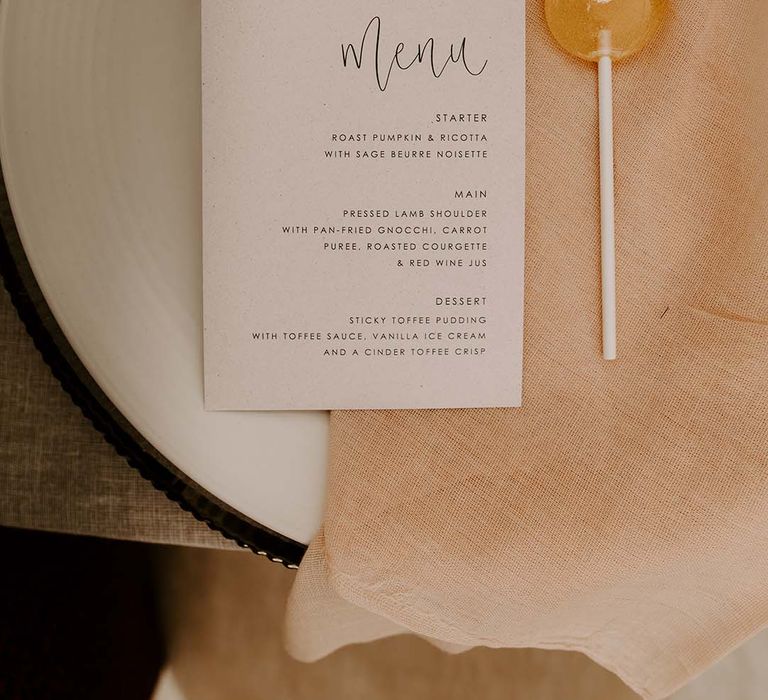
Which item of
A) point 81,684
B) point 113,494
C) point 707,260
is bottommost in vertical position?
point 81,684

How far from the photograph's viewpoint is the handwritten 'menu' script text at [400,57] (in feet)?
1.19

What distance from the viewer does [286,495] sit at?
0.36 m

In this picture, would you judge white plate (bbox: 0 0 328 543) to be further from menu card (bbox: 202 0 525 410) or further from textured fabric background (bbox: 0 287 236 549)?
textured fabric background (bbox: 0 287 236 549)

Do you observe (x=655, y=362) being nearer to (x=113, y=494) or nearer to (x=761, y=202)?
(x=761, y=202)

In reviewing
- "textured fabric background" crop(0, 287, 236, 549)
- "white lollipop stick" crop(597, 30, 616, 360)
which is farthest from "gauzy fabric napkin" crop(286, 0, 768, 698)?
"textured fabric background" crop(0, 287, 236, 549)

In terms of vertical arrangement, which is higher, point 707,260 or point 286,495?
point 707,260

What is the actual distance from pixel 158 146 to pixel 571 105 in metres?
0.21

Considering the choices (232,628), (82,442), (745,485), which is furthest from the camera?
(232,628)

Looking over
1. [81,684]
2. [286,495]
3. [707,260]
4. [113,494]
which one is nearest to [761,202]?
[707,260]

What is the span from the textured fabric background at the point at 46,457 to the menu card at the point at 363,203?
9.5 inches

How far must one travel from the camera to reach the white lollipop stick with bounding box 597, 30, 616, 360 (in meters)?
0.36

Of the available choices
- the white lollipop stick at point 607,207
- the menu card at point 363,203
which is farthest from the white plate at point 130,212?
the white lollipop stick at point 607,207

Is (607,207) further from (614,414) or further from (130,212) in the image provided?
(130,212)

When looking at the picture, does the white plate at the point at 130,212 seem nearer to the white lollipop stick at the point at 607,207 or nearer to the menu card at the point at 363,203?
the menu card at the point at 363,203
